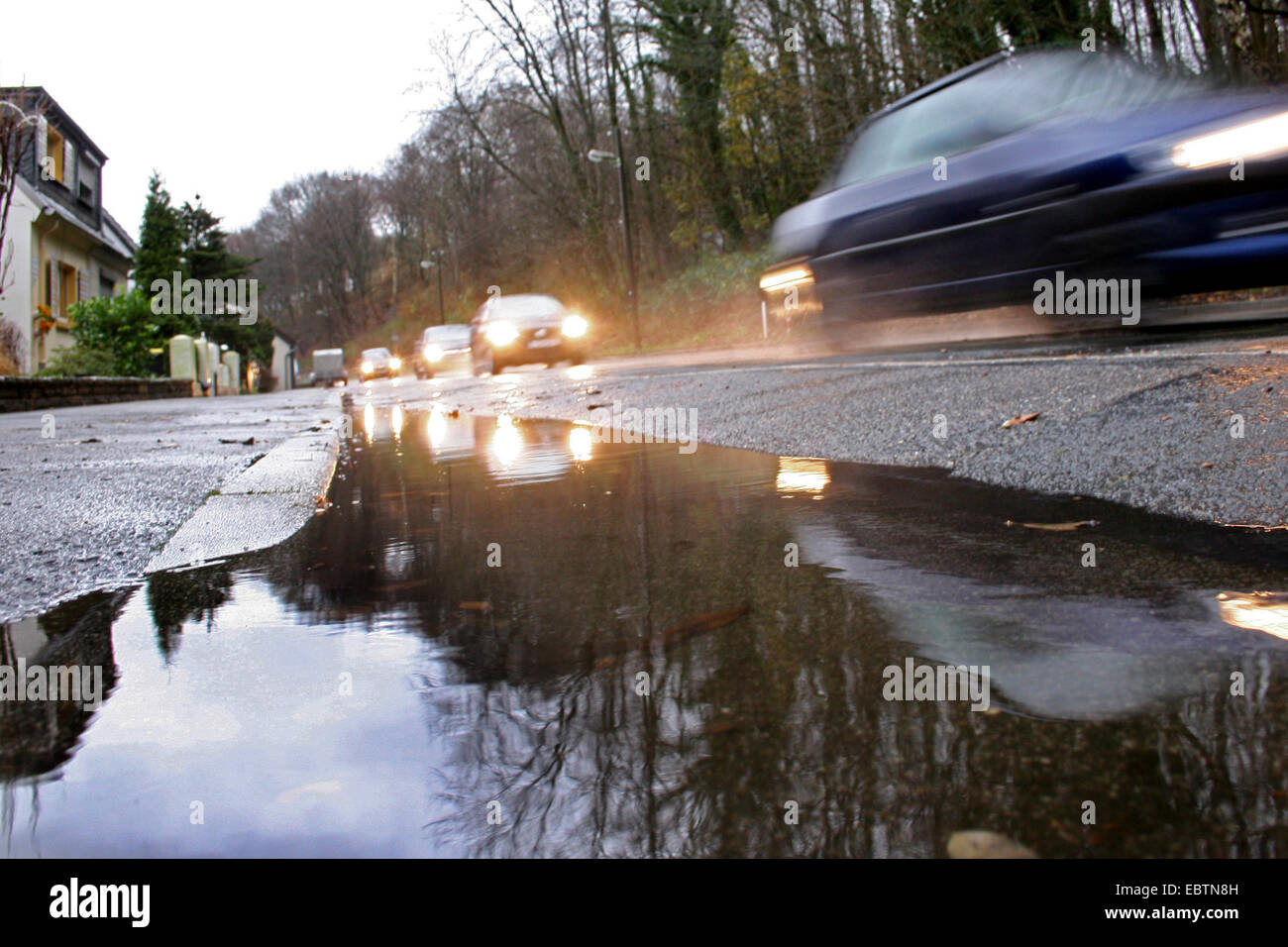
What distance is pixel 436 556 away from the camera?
10.2ft

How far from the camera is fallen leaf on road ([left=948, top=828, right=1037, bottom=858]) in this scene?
4.11ft

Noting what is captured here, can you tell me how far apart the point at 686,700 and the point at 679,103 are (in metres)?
27.8

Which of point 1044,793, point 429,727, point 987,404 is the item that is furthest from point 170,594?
point 987,404

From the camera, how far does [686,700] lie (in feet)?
5.81

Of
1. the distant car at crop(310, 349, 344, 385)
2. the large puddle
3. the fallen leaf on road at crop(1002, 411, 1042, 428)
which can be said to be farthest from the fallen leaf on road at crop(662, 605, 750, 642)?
the distant car at crop(310, 349, 344, 385)

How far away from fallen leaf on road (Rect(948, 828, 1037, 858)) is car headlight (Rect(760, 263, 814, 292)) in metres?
7.40

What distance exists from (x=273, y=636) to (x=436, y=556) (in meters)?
0.83

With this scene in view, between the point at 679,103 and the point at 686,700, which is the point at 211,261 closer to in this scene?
the point at 679,103

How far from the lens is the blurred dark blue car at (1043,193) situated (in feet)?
17.3

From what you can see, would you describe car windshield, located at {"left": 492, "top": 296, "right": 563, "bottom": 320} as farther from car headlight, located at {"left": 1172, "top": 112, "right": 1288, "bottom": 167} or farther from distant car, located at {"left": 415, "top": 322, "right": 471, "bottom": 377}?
car headlight, located at {"left": 1172, "top": 112, "right": 1288, "bottom": 167}

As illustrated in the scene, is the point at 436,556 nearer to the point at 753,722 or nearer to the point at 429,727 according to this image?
the point at 429,727

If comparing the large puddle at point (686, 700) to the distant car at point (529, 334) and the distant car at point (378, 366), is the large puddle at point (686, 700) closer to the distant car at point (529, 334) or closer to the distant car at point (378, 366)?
the distant car at point (529, 334)

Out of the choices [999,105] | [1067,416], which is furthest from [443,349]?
[1067,416]
